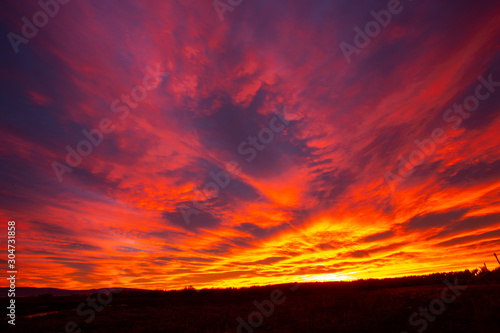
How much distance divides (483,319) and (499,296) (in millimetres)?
4376

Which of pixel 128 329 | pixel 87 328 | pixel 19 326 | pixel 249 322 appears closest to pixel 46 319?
pixel 19 326

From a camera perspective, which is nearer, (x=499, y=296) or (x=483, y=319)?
(x=483, y=319)

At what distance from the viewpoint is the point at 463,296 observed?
623 inches

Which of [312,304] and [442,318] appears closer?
[442,318]

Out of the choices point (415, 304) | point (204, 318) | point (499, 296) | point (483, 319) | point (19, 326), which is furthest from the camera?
point (204, 318)

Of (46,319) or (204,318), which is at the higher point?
(46,319)

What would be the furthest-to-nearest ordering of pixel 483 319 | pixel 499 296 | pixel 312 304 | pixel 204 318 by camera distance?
pixel 312 304 < pixel 204 318 < pixel 499 296 < pixel 483 319

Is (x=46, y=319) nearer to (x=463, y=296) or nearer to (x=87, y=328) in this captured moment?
(x=87, y=328)

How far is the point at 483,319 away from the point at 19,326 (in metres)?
27.9

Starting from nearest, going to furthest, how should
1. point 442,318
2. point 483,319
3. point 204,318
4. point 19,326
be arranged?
1. point 483,319
2. point 442,318
3. point 19,326
4. point 204,318

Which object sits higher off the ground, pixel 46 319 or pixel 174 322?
pixel 46 319

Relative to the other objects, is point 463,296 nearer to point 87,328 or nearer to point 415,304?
point 415,304

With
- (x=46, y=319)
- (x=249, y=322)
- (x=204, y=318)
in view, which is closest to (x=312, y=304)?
(x=249, y=322)

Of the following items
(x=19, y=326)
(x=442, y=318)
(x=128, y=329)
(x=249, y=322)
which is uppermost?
(x=19, y=326)
